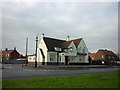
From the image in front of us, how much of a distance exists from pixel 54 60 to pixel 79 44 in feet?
40.7

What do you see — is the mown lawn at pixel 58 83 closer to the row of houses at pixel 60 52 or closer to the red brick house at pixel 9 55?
the row of houses at pixel 60 52

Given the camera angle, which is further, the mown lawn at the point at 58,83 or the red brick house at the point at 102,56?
the red brick house at the point at 102,56

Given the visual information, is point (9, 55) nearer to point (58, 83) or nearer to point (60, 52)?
point (60, 52)

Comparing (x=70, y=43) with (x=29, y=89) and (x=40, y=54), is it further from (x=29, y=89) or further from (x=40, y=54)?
(x=29, y=89)

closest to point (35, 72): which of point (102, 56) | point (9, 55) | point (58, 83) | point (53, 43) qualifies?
point (58, 83)

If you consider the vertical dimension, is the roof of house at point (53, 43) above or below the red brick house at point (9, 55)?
above

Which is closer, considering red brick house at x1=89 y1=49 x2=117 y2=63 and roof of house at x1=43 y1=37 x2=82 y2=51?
roof of house at x1=43 y1=37 x2=82 y2=51

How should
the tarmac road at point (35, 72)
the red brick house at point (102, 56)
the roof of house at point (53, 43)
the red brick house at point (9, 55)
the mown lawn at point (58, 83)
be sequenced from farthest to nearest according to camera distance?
the red brick house at point (9, 55), the red brick house at point (102, 56), the roof of house at point (53, 43), the tarmac road at point (35, 72), the mown lawn at point (58, 83)

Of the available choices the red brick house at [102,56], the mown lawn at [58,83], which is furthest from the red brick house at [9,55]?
the mown lawn at [58,83]

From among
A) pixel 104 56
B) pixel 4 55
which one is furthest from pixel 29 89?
pixel 4 55

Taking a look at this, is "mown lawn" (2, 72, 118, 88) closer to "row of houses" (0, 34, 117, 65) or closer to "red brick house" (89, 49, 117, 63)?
"row of houses" (0, 34, 117, 65)

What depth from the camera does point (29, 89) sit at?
26.7ft

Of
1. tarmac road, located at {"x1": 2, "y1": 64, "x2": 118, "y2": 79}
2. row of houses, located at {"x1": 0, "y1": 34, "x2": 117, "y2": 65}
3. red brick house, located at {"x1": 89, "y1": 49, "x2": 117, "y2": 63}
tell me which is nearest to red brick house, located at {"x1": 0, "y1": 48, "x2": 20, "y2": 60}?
row of houses, located at {"x1": 0, "y1": 34, "x2": 117, "y2": 65}

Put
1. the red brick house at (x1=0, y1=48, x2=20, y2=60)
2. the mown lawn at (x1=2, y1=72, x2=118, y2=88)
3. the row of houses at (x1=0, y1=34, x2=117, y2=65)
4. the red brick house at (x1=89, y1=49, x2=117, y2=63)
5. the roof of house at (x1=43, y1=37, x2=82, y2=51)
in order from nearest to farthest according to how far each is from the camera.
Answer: the mown lawn at (x1=2, y1=72, x2=118, y2=88) < the row of houses at (x1=0, y1=34, x2=117, y2=65) < the roof of house at (x1=43, y1=37, x2=82, y2=51) < the red brick house at (x1=89, y1=49, x2=117, y2=63) < the red brick house at (x1=0, y1=48, x2=20, y2=60)
